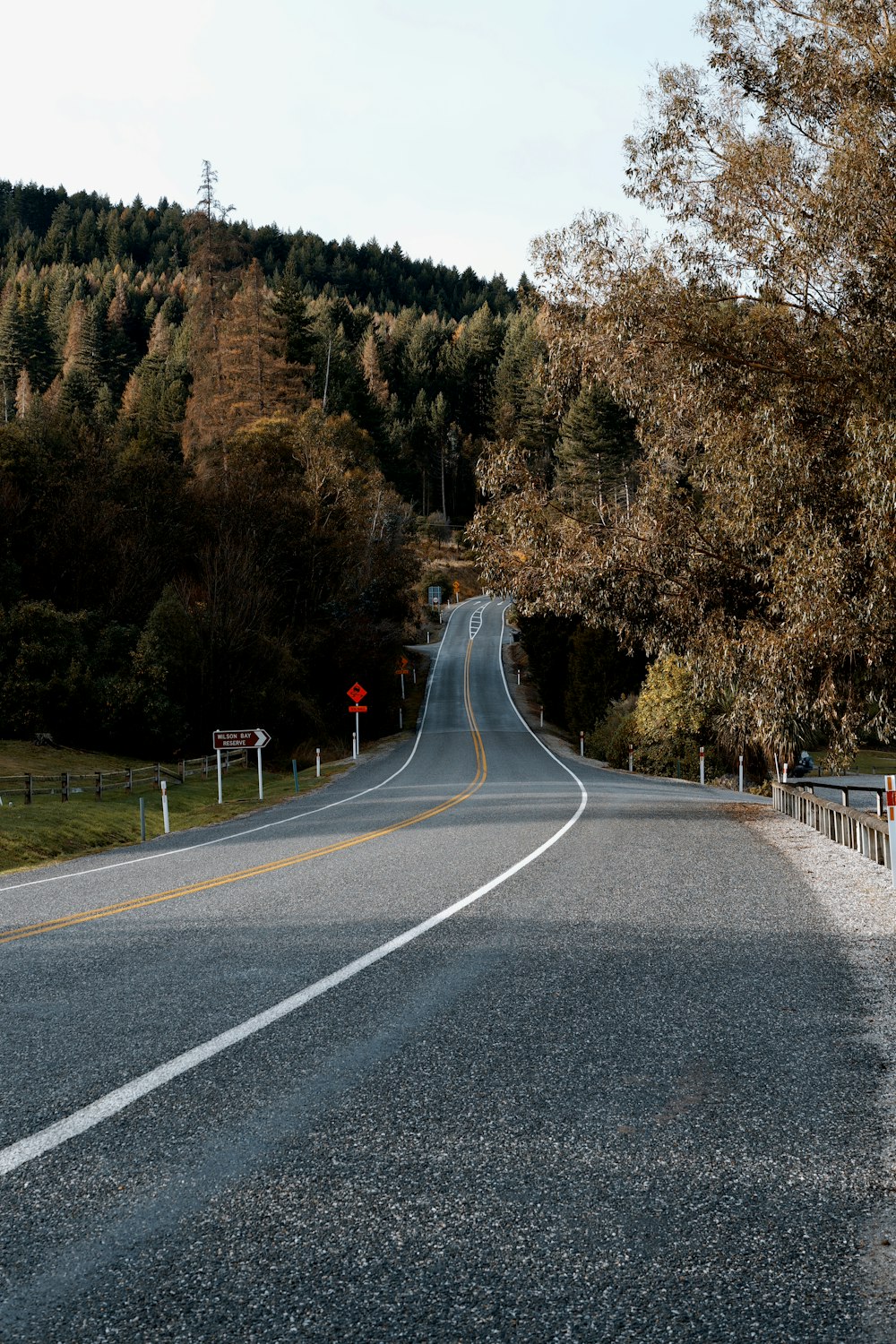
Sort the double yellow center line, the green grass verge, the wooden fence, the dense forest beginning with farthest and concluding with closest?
the dense forest < the wooden fence < the green grass verge < the double yellow center line

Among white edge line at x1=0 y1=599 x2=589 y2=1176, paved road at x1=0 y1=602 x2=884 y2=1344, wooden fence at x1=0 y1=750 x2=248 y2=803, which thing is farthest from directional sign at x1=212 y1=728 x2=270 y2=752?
white edge line at x1=0 y1=599 x2=589 y2=1176

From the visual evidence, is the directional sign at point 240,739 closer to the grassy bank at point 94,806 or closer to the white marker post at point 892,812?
the grassy bank at point 94,806

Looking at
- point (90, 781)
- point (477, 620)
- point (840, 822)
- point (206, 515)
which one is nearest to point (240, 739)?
point (90, 781)

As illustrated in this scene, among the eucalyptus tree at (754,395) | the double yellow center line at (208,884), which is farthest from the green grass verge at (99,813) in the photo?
the eucalyptus tree at (754,395)

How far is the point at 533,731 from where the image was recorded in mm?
59469

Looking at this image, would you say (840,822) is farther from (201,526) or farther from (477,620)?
(477,620)

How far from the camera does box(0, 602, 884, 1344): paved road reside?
3146mm

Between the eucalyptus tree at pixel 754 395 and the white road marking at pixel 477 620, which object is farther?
the white road marking at pixel 477 620

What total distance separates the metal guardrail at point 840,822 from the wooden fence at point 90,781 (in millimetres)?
17469

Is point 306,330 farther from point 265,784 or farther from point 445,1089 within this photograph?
point 445,1089

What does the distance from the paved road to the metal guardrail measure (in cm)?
403

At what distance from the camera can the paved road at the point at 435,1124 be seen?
3.15 meters

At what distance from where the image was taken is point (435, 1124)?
14.7ft

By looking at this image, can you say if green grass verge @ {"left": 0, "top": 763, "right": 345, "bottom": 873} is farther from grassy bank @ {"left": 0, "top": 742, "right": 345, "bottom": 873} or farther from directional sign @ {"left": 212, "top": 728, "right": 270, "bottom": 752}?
directional sign @ {"left": 212, "top": 728, "right": 270, "bottom": 752}
